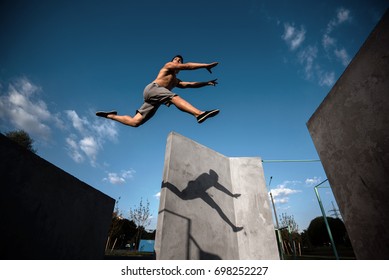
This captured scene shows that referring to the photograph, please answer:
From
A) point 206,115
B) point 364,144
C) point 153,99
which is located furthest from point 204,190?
point 364,144

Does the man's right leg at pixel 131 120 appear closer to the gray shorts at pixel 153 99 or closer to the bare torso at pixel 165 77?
the gray shorts at pixel 153 99

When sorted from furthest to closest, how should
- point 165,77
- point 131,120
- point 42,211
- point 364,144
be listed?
1. point 165,77
2. point 131,120
3. point 42,211
4. point 364,144

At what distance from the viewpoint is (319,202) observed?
16.0ft

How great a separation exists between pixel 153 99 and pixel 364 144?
2.78 meters

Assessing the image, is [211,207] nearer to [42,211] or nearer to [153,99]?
[153,99]

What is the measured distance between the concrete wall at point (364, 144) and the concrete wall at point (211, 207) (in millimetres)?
2528

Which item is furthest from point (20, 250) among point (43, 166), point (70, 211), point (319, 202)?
point (319, 202)

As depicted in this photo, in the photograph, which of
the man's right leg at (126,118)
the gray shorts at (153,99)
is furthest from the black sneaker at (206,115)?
the man's right leg at (126,118)

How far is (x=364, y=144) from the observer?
165 centimetres

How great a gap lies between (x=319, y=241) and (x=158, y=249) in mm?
33096

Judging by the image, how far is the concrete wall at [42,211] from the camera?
2.10 meters
